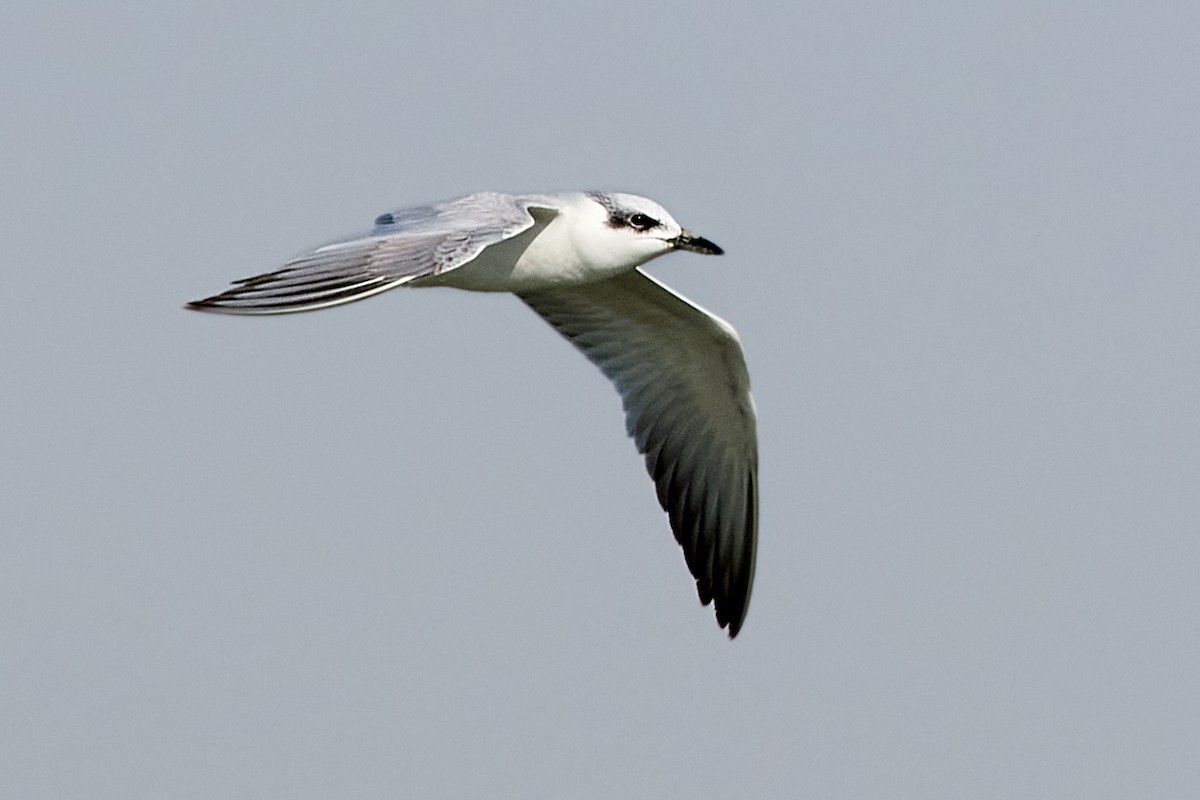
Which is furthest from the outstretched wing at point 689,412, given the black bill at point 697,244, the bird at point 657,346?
the black bill at point 697,244

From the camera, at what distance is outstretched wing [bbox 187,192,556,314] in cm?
1299

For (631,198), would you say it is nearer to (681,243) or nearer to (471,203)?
(681,243)

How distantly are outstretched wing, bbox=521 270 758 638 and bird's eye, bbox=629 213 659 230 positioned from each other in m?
2.43

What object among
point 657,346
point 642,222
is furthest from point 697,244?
point 657,346

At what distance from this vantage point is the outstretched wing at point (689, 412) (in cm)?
1952

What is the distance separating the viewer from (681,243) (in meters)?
17.0

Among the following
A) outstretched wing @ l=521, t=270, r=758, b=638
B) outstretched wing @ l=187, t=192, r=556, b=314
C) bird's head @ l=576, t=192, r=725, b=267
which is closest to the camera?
outstretched wing @ l=187, t=192, r=556, b=314

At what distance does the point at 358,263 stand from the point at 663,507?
6.86m

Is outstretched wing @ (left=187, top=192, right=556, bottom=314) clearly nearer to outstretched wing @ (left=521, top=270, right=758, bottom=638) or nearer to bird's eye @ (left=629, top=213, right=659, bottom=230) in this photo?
bird's eye @ (left=629, top=213, right=659, bottom=230)

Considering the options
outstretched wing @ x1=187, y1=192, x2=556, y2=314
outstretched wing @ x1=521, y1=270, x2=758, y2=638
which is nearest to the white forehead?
outstretched wing @ x1=187, y1=192, x2=556, y2=314

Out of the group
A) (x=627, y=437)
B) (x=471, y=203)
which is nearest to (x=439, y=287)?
(x=471, y=203)

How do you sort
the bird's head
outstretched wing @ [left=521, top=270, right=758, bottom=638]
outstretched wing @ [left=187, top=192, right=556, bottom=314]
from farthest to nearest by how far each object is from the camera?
1. outstretched wing @ [left=521, top=270, right=758, bottom=638]
2. the bird's head
3. outstretched wing @ [left=187, top=192, right=556, bottom=314]

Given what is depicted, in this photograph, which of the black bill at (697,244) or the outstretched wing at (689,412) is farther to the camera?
the outstretched wing at (689,412)

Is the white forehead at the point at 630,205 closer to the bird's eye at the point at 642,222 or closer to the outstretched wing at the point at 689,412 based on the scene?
the bird's eye at the point at 642,222
